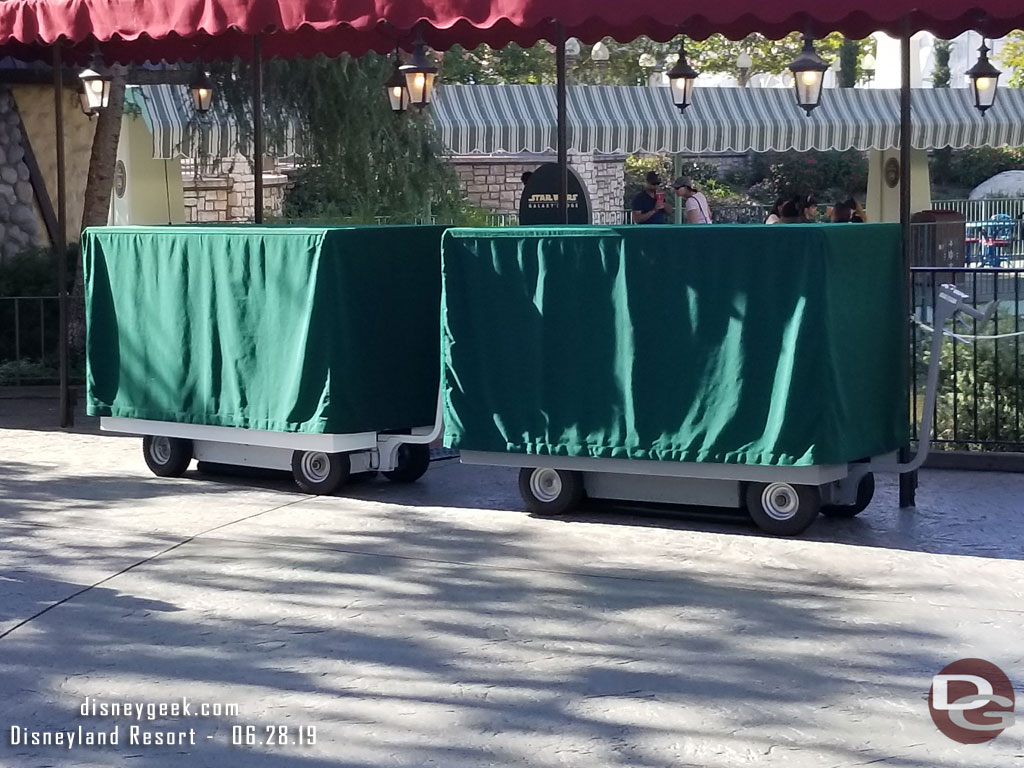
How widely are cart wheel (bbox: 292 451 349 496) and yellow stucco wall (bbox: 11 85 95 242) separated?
9476mm

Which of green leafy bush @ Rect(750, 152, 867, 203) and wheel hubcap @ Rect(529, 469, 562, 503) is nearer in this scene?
wheel hubcap @ Rect(529, 469, 562, 503)

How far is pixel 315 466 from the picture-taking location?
972 centimetres

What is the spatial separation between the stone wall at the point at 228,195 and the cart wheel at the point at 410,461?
20.5 m

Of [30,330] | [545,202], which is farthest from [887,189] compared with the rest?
[30,330]

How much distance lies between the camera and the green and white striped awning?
1134 inches

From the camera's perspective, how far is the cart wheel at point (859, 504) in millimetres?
8766

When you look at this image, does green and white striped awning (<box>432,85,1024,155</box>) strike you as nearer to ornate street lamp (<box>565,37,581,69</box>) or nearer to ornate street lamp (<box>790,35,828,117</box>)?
ornate street lamp (<box>565,37,581,69</box>)

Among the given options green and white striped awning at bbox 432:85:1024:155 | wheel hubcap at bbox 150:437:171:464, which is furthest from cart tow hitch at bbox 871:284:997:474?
green and white striped awning at bbox 432:85:1024:155

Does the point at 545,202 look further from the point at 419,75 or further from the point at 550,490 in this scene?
the point at 550,490

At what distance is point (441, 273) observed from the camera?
9406 mm

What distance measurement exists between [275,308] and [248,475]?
151cm

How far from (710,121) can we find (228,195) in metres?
9.87

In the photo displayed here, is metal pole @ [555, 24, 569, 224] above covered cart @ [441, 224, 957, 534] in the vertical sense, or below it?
above

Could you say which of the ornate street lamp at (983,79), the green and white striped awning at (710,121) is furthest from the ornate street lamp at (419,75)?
the green and white striped awning at (710,121)
